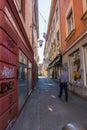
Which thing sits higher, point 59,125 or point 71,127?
Result: point 71,127

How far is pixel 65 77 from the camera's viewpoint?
8.38 metres

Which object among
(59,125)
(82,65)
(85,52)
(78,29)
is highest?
(78,29)

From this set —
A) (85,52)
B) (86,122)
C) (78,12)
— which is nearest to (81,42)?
(85,52)

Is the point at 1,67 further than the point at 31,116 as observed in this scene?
No

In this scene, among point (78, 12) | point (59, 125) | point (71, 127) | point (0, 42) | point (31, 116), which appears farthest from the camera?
point (78, 12)

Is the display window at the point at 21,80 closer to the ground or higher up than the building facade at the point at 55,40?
closer to the ground

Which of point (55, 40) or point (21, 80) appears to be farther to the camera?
point (55, 40)

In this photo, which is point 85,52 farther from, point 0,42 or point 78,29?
point 0,42

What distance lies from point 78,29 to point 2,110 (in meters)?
7.29

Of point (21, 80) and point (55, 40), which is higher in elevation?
point (55, 40)

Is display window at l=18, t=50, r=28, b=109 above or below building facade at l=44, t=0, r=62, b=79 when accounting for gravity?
below

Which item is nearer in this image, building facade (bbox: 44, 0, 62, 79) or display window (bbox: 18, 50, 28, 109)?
display window (bbox: 18, 50, 28, 109)

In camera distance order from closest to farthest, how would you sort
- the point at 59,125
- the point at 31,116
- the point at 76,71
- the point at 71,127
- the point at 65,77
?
the point at 71,127
the point at 59,125
the point at 31,116
the point at 65,77
the point at 76,71

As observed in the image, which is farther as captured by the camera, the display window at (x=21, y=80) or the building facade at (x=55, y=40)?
the building facade at (x=55, y=40)
